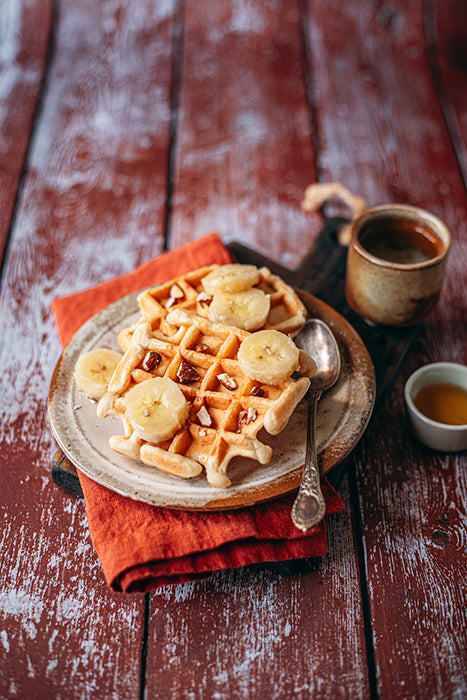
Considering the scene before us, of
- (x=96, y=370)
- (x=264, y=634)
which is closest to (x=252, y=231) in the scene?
(x=96, y=370)

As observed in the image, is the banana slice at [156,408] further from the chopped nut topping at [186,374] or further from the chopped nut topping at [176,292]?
the chopped nut topping at [176,292]

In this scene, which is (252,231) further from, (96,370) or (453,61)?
(453,61)

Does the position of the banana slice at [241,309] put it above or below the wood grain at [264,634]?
above

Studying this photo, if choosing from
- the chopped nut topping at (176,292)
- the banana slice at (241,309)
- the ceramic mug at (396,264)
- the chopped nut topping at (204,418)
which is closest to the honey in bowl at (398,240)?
the ceramic mug at (396,264)

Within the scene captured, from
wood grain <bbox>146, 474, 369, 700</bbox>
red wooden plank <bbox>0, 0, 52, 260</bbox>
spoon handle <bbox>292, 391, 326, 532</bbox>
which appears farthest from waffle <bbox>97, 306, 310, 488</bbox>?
red wooden plank <bbox>0, 0, 52, 260</bbox>

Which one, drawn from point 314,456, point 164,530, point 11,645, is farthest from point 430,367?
point 11,645
